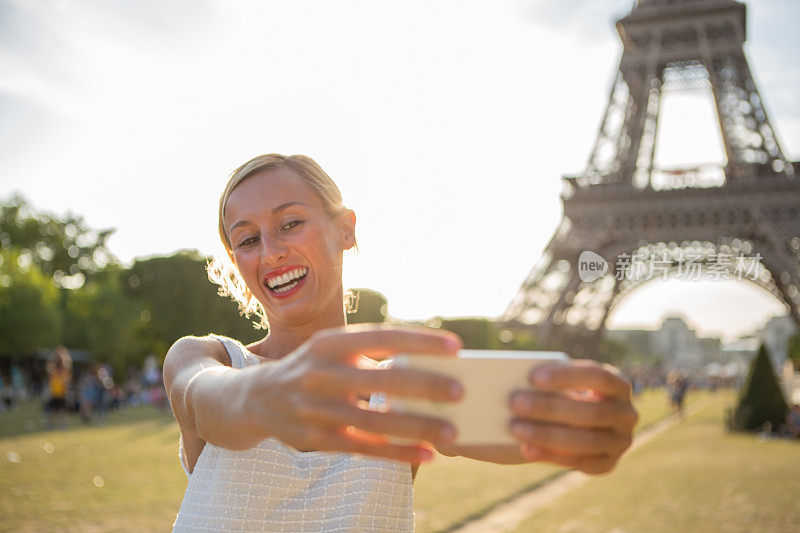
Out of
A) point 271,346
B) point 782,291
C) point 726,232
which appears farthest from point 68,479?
point 782,291

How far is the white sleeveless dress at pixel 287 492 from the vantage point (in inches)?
68.8

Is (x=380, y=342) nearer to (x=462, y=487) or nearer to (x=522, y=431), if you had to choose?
(x=522, y=431)

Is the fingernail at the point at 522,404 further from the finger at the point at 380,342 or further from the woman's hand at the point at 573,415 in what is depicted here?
the finger at the point at 380,342

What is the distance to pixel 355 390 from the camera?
35.4 inches

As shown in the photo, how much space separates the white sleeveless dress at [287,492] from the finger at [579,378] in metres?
0.92

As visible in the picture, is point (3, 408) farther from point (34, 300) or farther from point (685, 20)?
point (685, 20)

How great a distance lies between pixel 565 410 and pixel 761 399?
69.3 feet

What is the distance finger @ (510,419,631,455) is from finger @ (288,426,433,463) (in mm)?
139

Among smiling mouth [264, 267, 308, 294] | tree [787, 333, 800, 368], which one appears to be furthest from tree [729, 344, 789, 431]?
smiling mouth [264, 267, 308, 294]

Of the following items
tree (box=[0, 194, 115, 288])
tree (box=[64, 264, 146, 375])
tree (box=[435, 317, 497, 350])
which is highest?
tree (box=[0, 194, 115, 288])

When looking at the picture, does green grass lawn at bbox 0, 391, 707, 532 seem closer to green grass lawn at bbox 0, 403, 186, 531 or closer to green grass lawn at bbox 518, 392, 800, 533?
green grass lawn at bbox 0, 403, 186, 531

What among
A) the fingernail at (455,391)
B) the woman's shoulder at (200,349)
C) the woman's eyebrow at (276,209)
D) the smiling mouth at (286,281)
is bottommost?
the fingernail at (455,391)

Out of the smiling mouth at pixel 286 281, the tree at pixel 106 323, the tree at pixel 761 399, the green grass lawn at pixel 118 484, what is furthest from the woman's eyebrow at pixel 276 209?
the tree at pixel 106 323

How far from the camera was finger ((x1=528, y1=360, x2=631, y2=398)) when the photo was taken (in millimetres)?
972
